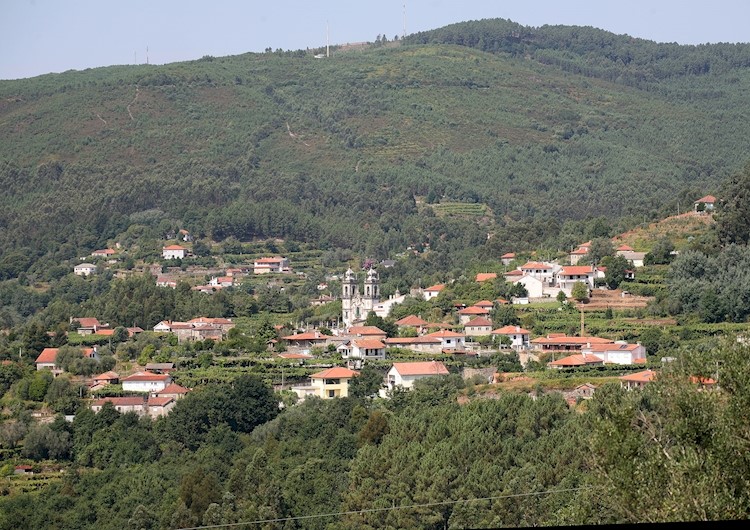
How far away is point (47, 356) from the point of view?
53156 mm

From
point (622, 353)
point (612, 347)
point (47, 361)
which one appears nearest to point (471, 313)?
point (612, 347)

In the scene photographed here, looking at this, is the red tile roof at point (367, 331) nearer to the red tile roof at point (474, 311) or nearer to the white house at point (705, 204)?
the red tile roof at point (474, 311)

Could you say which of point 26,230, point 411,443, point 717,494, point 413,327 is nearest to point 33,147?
point 26,230

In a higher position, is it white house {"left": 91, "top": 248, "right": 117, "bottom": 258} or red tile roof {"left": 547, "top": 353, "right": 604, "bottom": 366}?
red tile roof {"left": 547, "top": 353, "right": 604, "bottom": 366}

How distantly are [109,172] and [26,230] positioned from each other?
574 inches

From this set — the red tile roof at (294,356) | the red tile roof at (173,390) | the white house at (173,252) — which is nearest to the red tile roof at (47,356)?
the red tile roof at (173,390)

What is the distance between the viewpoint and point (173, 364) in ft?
168

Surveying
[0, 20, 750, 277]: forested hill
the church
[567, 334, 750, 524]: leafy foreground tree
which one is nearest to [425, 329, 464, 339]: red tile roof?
the church

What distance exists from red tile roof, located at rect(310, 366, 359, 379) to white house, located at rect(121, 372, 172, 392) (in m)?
4.48

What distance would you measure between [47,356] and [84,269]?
31707mm

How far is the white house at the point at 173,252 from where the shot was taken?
273ft

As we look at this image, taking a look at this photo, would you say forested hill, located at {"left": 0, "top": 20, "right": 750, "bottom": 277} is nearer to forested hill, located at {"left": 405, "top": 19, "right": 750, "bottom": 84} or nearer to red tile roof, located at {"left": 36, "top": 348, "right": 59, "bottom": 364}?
forested hill, located at {"left": 405, "top": 19, "right": 750, "bottom": 84}

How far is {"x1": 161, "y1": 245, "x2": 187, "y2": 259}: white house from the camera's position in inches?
3270

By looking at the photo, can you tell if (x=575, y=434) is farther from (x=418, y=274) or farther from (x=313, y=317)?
(x=418, y=274)
